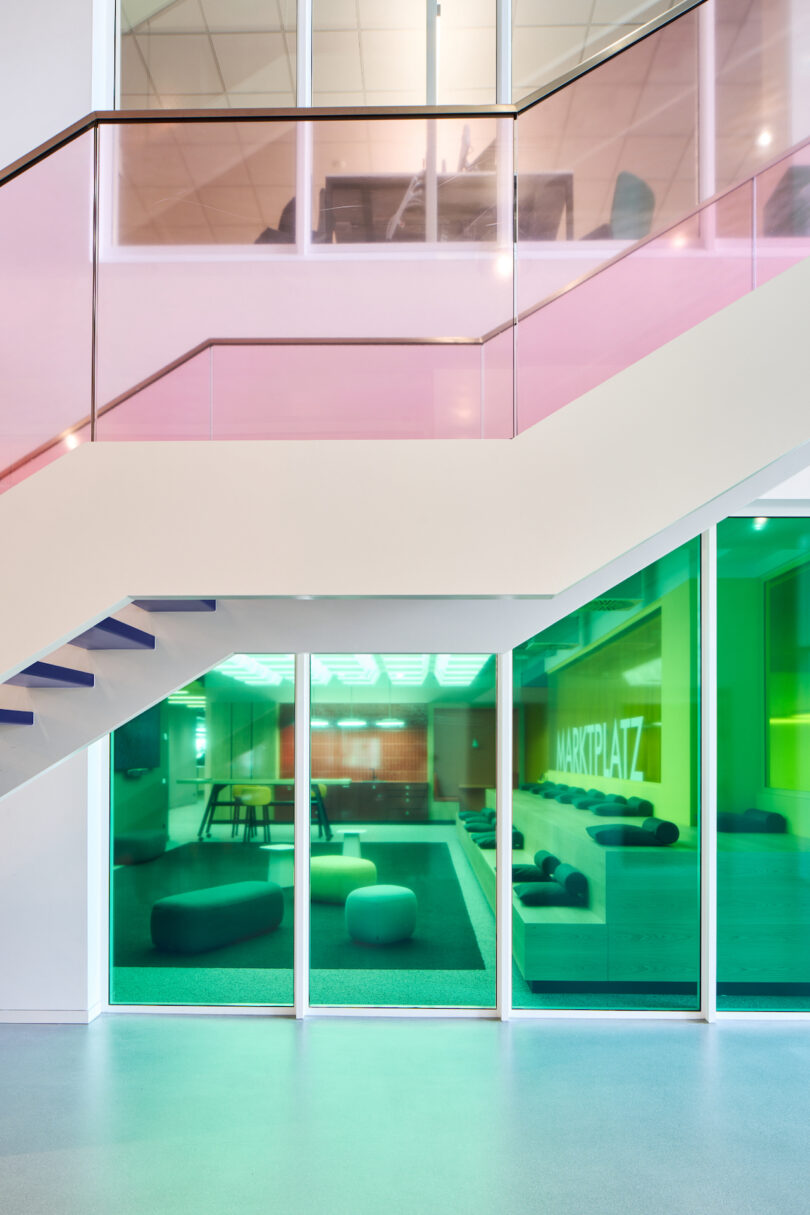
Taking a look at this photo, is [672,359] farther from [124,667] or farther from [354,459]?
[124,667]

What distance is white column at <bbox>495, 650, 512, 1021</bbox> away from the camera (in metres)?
5.23

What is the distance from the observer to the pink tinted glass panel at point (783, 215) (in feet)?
8.54

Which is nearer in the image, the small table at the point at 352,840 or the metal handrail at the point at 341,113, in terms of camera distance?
the metal handrail at the point at 341,113

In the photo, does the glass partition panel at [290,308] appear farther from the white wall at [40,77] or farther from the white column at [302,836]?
the white column at [302,836]

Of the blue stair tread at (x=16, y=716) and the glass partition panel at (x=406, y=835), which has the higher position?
the blue stair tread at (x=16, y=716)

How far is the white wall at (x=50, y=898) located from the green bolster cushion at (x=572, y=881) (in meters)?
2.75

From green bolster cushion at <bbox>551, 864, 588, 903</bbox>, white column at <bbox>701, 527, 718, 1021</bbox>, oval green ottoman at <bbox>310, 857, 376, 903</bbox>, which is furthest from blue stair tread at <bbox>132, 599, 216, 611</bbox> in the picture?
white column at <bbox>701, 527, 718, 1021</bbox>

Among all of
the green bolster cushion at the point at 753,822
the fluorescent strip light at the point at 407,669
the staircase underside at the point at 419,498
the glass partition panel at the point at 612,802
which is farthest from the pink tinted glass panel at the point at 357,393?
the green bolster cushion at the point at 753,822

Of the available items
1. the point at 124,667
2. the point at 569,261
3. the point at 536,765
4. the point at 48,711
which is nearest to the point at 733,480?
the point at 569,261

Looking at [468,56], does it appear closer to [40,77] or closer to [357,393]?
[40,77]

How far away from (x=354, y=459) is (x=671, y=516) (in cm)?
85

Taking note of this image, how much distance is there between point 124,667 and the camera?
3484 mm

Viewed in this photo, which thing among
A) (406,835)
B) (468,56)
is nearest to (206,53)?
(468,56)

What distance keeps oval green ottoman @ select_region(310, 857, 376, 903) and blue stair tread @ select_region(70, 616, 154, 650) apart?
7.88 feet
